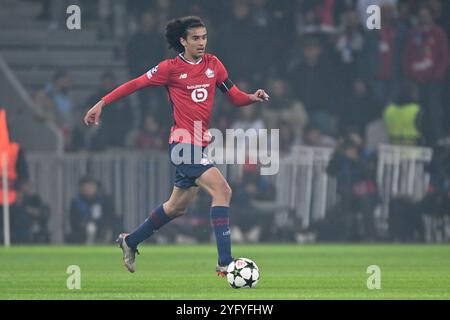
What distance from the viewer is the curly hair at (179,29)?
533 inches

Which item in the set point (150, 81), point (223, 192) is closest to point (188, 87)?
point (150, 81)

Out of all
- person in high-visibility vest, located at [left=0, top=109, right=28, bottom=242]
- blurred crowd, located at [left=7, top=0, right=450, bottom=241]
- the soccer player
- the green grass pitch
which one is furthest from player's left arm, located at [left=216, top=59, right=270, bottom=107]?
blurred crowd, located at [left=7, top=0, right=450, bottom=241]

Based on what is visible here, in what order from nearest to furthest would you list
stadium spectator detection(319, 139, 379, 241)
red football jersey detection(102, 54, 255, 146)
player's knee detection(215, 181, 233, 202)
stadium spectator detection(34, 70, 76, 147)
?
player's knee detection(215, 181, 233, 202) → red football jersey detection(102, 54, 255, 146) → stadium spectator detection(319, 139, 379, 241) → stadium spectator detection(34, 70, 76, 147)

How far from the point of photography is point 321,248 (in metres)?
21.2

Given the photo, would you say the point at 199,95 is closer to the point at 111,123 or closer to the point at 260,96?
the point at 260,96

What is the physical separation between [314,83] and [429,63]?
190cm

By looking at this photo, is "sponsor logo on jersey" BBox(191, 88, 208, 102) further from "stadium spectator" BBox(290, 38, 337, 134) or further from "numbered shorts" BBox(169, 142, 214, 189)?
"stadium spectator" BBox(290, 38, 337, 134)

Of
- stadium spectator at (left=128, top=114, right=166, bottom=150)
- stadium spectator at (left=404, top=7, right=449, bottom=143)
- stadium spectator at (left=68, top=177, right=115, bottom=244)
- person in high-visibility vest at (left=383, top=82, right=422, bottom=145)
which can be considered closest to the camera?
stadium spectator at (left=68, top=177, right=115, bottom=244)

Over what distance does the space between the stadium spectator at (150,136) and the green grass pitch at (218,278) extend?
312 cm

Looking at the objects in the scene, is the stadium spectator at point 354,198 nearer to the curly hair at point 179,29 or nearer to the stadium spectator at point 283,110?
the stadium spectator at point 283,110

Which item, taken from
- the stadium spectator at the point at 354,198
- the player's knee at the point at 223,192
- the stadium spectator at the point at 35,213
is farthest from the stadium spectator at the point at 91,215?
the player's knee at the point at 223,192

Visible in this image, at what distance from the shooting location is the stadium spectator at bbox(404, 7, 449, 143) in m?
24.3

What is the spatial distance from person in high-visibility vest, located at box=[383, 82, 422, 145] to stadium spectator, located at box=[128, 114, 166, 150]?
369 centimetres
